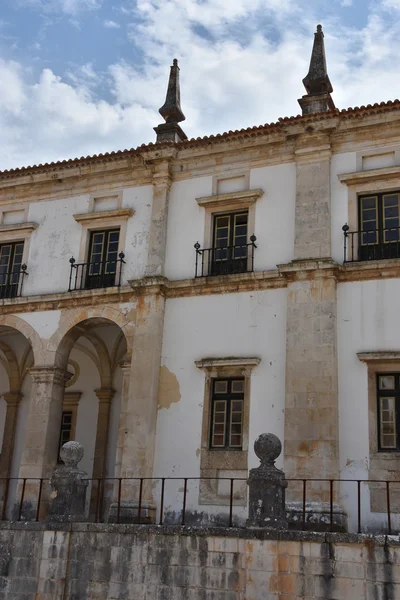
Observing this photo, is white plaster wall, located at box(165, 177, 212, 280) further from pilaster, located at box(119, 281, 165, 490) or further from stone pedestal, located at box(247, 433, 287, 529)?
stone pedestal, located at box(247, 433, 287, 529)

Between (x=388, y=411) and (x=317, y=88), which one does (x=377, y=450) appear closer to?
(x=388, y=411)

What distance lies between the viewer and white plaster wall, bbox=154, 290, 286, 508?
15.4 meters

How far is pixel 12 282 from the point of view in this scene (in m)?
19.2

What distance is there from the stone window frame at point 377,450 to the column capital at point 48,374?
7.60 m

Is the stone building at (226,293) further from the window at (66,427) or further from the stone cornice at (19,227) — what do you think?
the window at (66,427)

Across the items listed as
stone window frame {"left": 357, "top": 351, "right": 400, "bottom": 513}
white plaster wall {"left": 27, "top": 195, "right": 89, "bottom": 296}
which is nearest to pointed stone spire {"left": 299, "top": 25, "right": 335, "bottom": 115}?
stone window frame {"left": 357, "top": 351, "right": 400, "bottom": 513}

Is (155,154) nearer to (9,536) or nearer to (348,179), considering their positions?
(348,179)

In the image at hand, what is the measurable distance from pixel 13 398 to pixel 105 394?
3.03 m

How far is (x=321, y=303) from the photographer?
15.2 metres

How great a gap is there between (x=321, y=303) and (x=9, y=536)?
7.85m

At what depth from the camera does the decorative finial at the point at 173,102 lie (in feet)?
62.4

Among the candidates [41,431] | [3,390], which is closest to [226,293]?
[41,431]

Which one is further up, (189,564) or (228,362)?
(228,362)

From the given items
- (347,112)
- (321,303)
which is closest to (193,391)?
(321,303)
